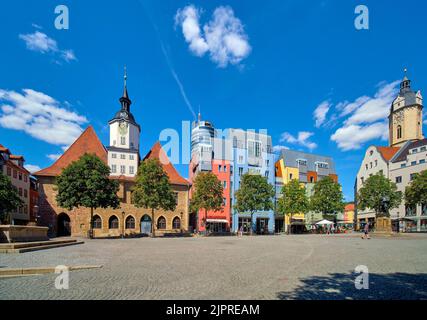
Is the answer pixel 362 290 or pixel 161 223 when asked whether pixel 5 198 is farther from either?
pixel 362 290

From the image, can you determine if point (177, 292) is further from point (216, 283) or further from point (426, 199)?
point (426, 199)

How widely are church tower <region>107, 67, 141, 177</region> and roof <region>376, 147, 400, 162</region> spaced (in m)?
57.5

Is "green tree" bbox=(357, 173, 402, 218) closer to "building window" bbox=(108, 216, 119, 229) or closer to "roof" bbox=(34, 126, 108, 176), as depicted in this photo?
"building window" bbox=(108, 216, 119, 229)

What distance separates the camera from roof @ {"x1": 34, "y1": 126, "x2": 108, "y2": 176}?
40053 mm

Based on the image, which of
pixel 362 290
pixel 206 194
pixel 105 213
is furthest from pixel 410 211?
pixel 362 290

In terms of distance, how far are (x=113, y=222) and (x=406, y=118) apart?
246ft

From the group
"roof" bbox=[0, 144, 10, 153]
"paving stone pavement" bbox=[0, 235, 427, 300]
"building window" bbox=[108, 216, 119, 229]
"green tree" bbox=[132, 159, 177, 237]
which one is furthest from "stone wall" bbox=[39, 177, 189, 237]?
"paving stone pavement" bbox=[0, 235, 427, 300]

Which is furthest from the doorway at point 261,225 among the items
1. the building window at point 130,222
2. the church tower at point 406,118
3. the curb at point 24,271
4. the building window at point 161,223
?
the curb at point 24,271

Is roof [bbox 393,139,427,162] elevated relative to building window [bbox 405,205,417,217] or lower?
elevated

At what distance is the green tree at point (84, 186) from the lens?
100ft

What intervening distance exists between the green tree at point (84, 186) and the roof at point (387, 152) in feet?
204

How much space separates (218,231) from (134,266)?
42471 mm

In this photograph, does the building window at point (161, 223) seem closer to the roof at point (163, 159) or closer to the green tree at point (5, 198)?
the roof at point (163, 159)
